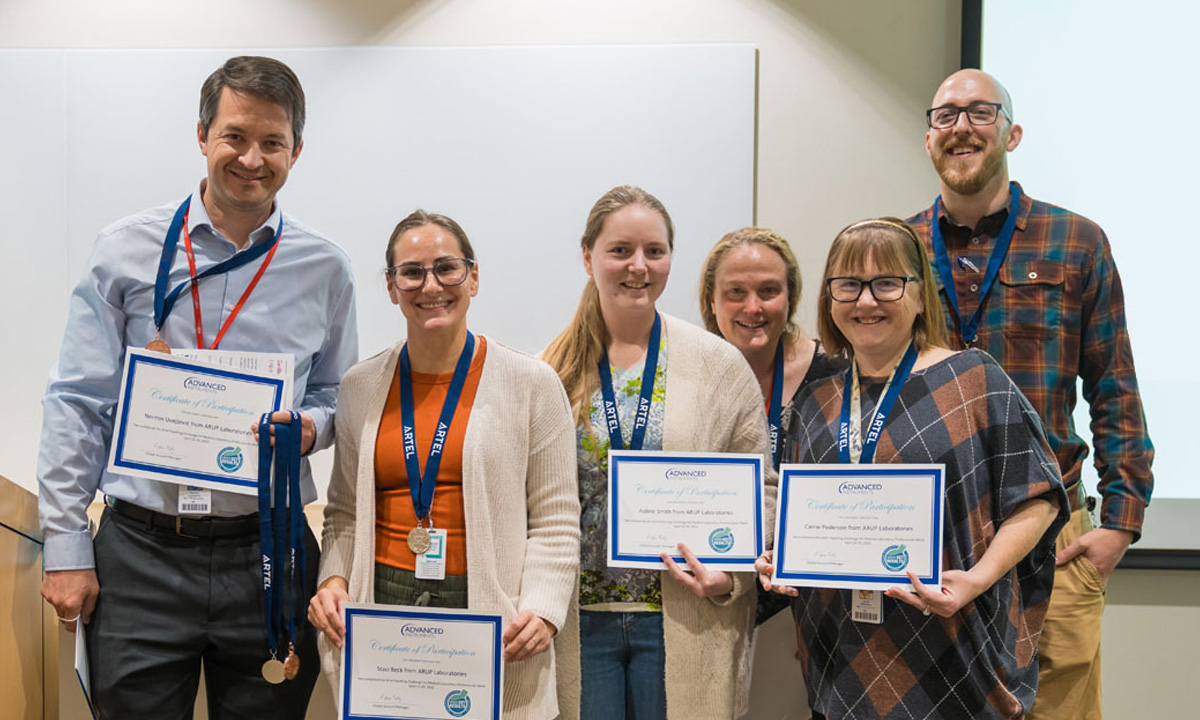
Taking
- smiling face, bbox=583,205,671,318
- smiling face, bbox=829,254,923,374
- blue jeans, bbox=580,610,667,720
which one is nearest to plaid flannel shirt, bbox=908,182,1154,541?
smiling face, bbox=829,254,923,374

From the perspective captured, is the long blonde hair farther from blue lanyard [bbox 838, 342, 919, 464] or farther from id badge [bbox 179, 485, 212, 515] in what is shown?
id badge [bbox 179, 485, 212, 515]

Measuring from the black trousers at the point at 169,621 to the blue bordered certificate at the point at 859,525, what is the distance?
116cm

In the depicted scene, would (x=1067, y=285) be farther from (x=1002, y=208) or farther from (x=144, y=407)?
(x=144, y=407)

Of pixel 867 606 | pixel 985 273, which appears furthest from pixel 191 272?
pixel 985 273

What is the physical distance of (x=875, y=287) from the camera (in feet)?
7.01

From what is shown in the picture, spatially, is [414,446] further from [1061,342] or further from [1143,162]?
[1143,162]

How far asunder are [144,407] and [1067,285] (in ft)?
7.37

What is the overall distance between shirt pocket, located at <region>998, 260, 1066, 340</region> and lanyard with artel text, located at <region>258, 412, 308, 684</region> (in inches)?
70.5

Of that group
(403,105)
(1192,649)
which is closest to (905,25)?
(403,105)

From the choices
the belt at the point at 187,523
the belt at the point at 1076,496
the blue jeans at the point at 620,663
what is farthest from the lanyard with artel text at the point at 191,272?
the belt at the point at 1076,496

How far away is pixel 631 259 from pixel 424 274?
0.50 m

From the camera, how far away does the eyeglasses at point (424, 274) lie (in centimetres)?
218

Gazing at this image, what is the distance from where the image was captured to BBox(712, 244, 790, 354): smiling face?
2.62m

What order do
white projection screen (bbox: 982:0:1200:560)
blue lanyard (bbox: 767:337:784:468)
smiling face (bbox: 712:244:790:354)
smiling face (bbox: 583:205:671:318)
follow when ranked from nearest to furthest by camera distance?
smiling face (bbox: 583:205:671:318), blue lanyard (bbox: 767:337:784:468), smiling face (bbox: 712:244:790:354), white projection screen (bbox: 982:0:1200:560)
